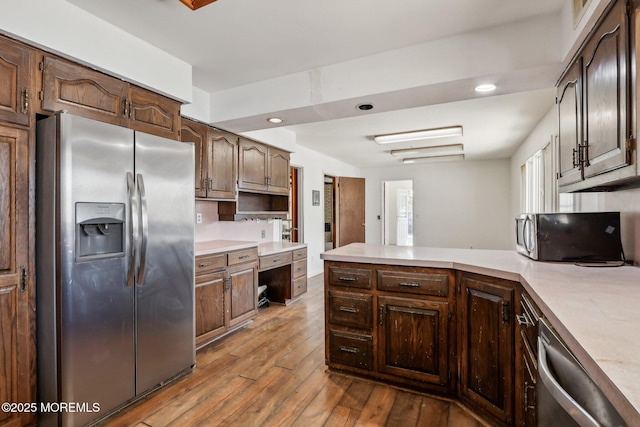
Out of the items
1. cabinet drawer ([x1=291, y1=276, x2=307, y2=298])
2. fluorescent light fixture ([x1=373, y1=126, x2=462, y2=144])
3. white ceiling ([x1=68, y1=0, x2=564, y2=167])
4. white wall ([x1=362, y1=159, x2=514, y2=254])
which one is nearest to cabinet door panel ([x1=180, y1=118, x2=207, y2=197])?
white ceiling ([x1=68, y1=0, x2=564, y2=167])

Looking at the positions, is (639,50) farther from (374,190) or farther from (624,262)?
(374,190)

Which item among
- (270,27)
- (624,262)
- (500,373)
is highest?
(270,27)

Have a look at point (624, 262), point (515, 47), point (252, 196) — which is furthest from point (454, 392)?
point (252, 196)

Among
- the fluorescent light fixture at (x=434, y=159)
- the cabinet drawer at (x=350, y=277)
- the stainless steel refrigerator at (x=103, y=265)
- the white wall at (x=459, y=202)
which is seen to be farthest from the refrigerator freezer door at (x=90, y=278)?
the white wall at (x=459, y=202)

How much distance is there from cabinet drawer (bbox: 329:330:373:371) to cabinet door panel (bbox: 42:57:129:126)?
213 centimetres

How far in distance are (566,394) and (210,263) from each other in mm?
2628

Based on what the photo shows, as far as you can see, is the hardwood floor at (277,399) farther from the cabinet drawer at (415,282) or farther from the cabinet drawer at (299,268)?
the cabinet drawer at (299,268)

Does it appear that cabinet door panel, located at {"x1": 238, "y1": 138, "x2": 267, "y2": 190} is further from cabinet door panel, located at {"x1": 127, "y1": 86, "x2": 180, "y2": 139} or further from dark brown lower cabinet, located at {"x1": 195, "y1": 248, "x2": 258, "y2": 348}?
cabinet door panel, located at {"x1": 127, "y1": 86, "x2": 180, "y2": 139}

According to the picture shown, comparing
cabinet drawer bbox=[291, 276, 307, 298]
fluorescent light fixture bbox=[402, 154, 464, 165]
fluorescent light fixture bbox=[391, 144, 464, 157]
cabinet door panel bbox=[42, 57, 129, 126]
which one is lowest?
cabinet drawer bbox=[291, 276, 307, 298]

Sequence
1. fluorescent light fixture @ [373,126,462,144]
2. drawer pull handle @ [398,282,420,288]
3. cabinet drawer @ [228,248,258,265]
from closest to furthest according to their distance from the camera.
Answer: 1. drawer pull handle @ [398,282,420,288]
2. cabinet drawer @ [228,248,258,265]
3. fluorescent light fixture @ [373,126,462,144]

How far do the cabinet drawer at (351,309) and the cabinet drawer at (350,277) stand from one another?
2.8 inches

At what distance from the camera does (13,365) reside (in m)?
1.66

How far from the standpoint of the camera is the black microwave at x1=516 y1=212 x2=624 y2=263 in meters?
1.88

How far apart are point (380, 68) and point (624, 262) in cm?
195
